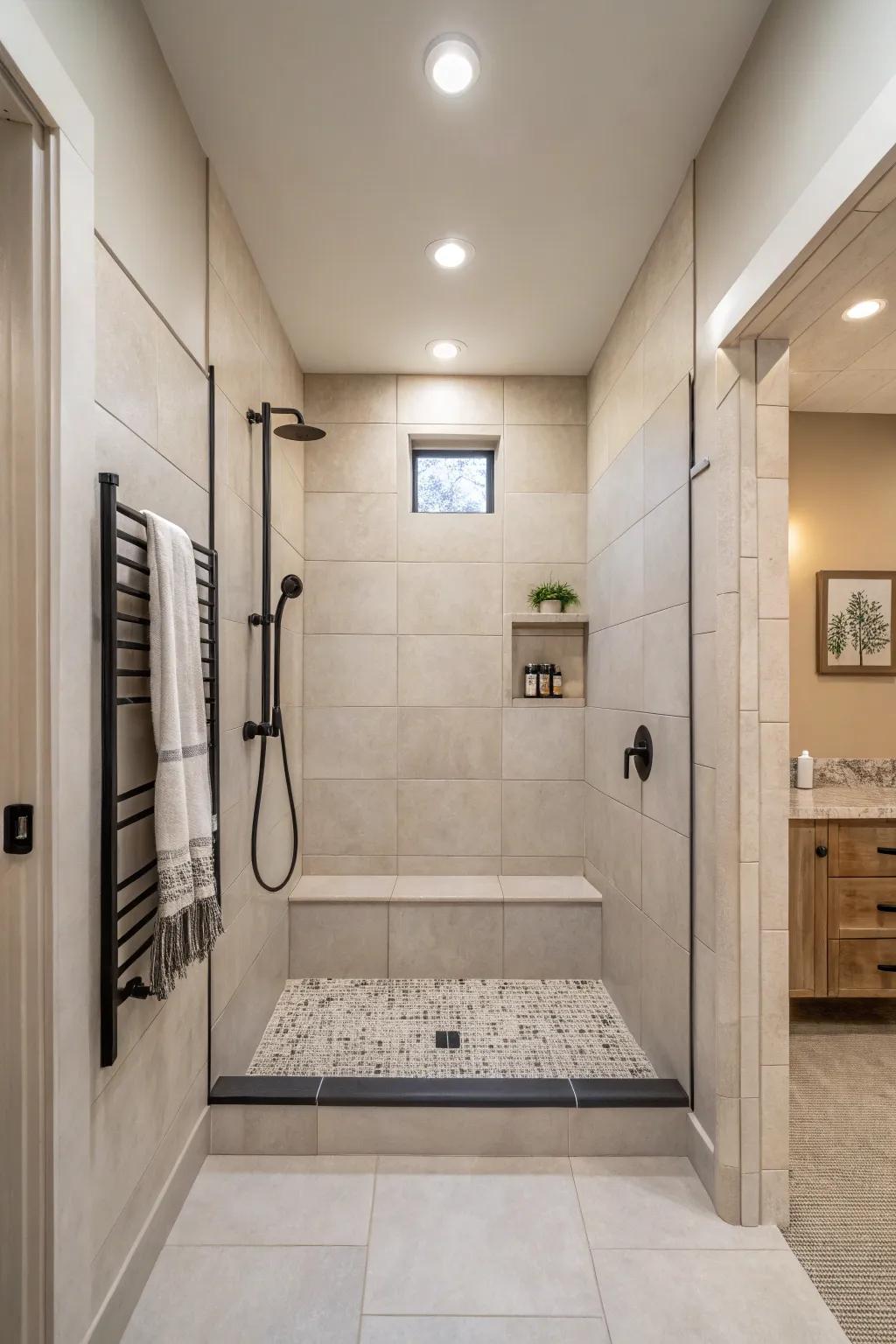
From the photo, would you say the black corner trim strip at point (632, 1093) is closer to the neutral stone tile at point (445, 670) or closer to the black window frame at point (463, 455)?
the neutral stone tile at point (445, 670)

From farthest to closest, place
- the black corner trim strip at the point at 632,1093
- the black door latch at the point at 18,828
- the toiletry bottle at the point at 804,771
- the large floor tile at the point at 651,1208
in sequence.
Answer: the toiletry bottle at the point at 804,771, the black corner trim strip at the point at 632,1093, the large floor tile at the point at 651,1208, the black door latch at the point at 18,828

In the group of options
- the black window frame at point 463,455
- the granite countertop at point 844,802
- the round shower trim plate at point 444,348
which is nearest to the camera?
the granite countertop at point 844,802

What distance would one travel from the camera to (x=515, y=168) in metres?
1.89

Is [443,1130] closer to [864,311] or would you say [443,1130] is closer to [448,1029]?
[448,1029]

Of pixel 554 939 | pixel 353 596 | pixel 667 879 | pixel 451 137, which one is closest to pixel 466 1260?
pixel 667 879

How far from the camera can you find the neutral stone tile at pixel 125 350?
1.27m

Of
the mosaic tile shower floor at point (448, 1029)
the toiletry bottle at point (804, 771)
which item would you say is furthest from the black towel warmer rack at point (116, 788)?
the toiletry bottle at point (804, 771)

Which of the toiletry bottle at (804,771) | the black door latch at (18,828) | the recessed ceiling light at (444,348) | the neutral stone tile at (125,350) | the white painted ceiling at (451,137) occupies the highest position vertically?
the white painted ceiling at (451,137)

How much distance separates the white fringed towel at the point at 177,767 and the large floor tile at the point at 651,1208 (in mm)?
1181

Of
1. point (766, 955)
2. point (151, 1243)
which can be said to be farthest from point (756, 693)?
point (151, 1243)

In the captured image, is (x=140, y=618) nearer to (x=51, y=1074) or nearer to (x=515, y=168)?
(x=51, y=1074)

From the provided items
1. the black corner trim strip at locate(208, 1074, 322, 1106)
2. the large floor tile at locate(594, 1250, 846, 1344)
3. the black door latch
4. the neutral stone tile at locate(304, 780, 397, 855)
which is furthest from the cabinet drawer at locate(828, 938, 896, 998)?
the black door latch

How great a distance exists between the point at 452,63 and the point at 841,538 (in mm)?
2476

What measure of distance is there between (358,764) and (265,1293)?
75.7 inches
